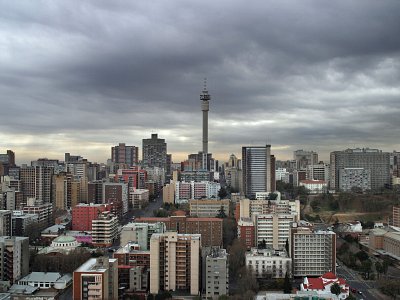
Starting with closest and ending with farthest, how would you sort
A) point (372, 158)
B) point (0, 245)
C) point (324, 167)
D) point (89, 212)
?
1. point (0, 245)
2. point (89, 212)
3. point (372, 158)
4. point (324, 167)

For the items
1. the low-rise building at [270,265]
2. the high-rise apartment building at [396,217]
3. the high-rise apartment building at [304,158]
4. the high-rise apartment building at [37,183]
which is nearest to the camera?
the low-rise building at [270,265]

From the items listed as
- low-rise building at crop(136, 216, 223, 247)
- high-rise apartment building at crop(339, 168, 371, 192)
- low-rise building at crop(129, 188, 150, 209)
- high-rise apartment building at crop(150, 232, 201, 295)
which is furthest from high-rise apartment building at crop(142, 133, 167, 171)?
high-rise apartment building at crop(150, 232, 201, 295)

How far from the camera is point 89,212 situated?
1756 cm

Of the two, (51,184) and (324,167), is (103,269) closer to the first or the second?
(51,184)

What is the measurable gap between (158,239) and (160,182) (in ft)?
93.1

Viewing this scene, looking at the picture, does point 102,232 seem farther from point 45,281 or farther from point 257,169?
point 257,169

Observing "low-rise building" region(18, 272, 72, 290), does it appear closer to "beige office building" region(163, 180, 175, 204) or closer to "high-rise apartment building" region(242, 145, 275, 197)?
"beige office building" region(163, 180, 175, 204)

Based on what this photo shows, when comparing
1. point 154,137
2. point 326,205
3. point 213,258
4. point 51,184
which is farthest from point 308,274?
point 154,137

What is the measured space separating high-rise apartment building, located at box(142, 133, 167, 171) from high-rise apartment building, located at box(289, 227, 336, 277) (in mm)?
34565

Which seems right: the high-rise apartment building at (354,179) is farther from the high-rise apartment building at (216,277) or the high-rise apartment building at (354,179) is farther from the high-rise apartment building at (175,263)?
the high-rise apartment building at (216,277)

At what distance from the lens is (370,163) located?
35.1m

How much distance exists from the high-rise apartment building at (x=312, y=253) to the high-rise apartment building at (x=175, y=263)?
113 inches

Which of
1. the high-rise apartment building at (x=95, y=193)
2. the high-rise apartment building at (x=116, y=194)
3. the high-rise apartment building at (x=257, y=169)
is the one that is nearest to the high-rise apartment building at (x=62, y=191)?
the high-rise apartment building at (x=95, y=193)

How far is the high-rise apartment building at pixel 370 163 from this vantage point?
113 feet
